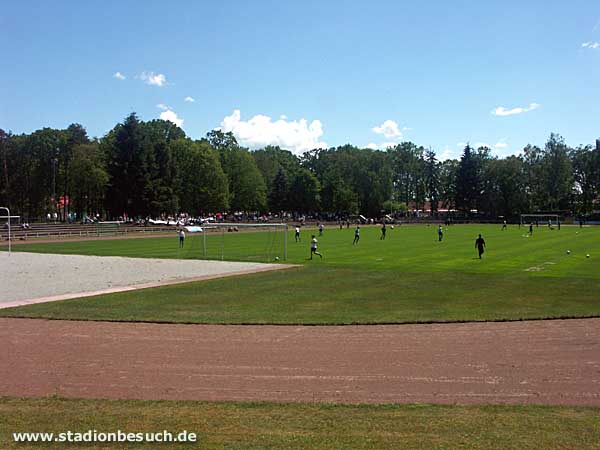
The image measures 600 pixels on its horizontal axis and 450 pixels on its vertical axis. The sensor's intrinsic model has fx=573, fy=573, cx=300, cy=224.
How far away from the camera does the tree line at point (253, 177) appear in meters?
90.4

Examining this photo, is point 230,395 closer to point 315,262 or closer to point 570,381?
point 570,381

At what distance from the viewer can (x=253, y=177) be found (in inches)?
4719

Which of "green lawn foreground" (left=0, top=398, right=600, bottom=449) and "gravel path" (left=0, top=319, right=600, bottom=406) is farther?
"gravel path" (left=0, top=319, right=600, bottom=406)

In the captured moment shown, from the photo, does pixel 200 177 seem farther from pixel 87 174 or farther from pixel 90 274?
pixel 90 274

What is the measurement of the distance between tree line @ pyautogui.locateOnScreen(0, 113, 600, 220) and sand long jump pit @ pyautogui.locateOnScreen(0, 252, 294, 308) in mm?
52468

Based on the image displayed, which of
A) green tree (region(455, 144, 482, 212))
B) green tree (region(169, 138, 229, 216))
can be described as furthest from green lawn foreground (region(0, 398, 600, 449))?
green tree (region(455, 144, 482, 212))

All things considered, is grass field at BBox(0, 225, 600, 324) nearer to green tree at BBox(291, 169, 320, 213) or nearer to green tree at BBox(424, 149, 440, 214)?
green tree at BBox(291, 169, 320, 213)

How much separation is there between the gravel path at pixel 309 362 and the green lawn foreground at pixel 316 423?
734 millimetres

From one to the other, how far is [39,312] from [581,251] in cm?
3748

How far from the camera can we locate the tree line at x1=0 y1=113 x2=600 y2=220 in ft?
297

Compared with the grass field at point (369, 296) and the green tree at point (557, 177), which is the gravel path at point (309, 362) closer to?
the grass field at point (369, 296)

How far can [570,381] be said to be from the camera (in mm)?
10188

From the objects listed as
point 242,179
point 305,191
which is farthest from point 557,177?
point 242,179

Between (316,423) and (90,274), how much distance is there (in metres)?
24.0
